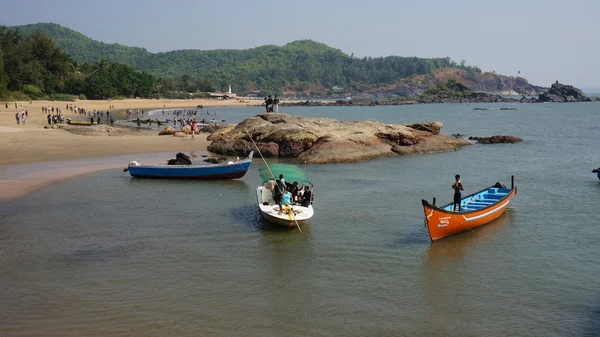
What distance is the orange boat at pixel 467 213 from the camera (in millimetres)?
17422

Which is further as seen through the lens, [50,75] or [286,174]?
[50,75]

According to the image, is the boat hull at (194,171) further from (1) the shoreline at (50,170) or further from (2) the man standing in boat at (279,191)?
(2) the man standing in boat at (279,191)

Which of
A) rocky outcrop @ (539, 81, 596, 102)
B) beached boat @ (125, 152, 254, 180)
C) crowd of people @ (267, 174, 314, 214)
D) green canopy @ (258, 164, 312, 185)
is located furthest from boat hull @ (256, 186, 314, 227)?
rocky outcrop @ (539, 81, 596, 102)

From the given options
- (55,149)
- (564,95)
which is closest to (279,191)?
(55,149)

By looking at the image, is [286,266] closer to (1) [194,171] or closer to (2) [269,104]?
(1) [194,171]

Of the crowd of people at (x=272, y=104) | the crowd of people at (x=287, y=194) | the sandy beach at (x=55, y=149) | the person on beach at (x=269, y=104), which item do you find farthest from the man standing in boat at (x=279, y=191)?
the person on beach at (x=269, y=104)

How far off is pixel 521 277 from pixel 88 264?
12.2m

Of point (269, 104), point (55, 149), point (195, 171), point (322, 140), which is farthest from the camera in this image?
point (269, 104)

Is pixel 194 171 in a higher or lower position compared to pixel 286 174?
lower

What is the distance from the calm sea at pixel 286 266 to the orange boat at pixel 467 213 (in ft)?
1.27

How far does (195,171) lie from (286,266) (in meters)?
14.0

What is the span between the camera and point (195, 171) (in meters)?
28.7

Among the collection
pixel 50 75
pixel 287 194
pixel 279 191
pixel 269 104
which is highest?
pixel 50 75

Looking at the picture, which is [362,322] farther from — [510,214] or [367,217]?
[510,214]
